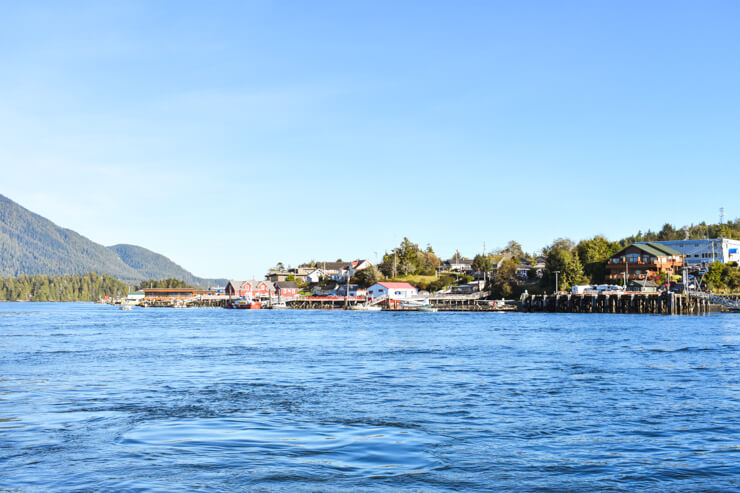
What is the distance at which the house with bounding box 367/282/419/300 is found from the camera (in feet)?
422

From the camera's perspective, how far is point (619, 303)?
91.9m

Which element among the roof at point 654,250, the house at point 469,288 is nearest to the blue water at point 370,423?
the roof at point 654,250

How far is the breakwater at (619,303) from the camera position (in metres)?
85.8

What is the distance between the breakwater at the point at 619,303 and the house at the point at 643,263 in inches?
631

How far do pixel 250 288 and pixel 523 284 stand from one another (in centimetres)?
6478

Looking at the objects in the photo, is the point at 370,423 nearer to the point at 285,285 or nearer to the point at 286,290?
the point at 286,290

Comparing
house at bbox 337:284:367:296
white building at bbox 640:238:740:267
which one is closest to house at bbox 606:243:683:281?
white building at bbox 640:238:740:267

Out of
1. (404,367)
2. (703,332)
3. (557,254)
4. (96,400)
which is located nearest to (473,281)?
(557,254)

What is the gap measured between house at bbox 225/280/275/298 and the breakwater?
6879 cm

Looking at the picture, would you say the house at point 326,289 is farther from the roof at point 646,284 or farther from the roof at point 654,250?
the roof at point 646,284

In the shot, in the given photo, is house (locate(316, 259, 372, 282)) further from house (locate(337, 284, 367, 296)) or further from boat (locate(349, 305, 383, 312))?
boat (locate(349, 305, 383, 312))

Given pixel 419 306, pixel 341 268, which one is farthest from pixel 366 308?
pixel 341 268

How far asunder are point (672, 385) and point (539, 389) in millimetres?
4731

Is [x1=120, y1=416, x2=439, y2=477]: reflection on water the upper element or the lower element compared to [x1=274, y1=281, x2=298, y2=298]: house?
lower
